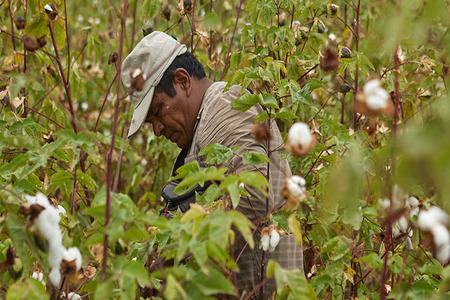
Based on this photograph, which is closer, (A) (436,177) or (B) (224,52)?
(A) (436,177)

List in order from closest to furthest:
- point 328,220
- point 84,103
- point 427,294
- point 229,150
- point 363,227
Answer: point 427,294
point 229,150
point 328,220
point 363,227
point 84,103

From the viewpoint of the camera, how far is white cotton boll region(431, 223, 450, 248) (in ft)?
3.26

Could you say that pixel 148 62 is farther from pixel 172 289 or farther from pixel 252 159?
pixel 172 289

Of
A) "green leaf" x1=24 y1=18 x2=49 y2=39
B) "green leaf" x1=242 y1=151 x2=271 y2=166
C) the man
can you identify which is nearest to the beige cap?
the man

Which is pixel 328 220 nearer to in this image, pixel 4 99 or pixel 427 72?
pixel 427 72

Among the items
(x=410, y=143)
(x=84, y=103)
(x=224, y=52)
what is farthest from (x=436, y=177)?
(x=84, y=103)

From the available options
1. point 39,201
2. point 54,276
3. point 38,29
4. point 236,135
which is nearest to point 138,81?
point 39,201

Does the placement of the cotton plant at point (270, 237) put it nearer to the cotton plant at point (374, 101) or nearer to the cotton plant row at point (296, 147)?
the cotton plant row at point (296, 147)

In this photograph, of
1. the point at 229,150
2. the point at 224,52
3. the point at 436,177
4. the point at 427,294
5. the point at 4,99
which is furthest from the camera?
the point at 224,52

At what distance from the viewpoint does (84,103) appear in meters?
4.36

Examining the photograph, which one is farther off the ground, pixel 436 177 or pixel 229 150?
pixel 436 177

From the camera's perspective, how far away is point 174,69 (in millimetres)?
2002

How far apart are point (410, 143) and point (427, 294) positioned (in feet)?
1.76

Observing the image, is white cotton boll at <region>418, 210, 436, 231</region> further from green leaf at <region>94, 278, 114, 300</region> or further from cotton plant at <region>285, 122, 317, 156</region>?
green leaf at <region>94, 278, 114, 300</region>
